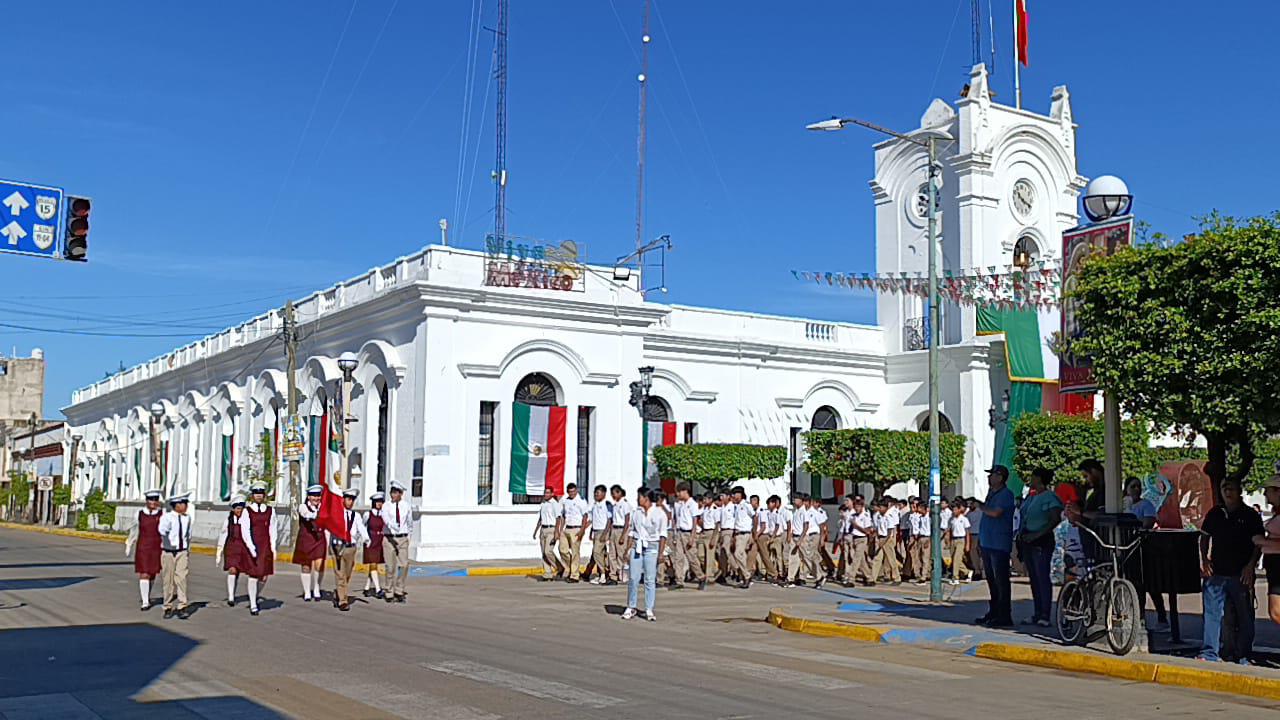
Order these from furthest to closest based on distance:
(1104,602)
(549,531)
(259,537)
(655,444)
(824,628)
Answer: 1. (655,444)
2. (549,531)
3. (259,537)
4. (824,628)
5. (1104,602)

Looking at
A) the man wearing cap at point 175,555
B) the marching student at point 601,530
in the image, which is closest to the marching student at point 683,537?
the marching student at point 601,530

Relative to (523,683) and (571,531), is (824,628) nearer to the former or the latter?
(523,683)

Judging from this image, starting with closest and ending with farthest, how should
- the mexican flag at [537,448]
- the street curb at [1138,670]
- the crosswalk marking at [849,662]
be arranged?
the street curb at [1138,670], the crosswalk marking at [849,662], the mexican flag at [537,448]

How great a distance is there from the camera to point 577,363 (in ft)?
101

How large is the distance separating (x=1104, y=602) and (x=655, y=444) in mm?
21515

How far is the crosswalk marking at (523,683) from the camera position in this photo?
969cm

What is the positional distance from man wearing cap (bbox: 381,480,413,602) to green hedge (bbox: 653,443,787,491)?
42.8 ft

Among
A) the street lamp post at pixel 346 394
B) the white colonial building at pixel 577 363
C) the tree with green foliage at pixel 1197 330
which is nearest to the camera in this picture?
the tree with green foliage at pixel 1197 330

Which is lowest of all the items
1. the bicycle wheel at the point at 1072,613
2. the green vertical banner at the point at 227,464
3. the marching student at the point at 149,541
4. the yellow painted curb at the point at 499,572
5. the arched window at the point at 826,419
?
the yellow painted curb at the point at 499,572

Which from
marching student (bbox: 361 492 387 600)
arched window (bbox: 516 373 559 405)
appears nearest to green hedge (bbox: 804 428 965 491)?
arched window (bbox: 516 373 559 405)

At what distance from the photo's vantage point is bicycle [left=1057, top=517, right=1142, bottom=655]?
12.2 metres

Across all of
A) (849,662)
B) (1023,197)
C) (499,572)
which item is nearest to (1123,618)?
(849,662)

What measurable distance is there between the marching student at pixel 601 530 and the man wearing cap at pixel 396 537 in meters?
4.82

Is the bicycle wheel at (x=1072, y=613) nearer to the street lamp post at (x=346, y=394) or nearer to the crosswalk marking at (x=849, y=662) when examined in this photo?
the crosswalk marking at (x=849, y=662)
